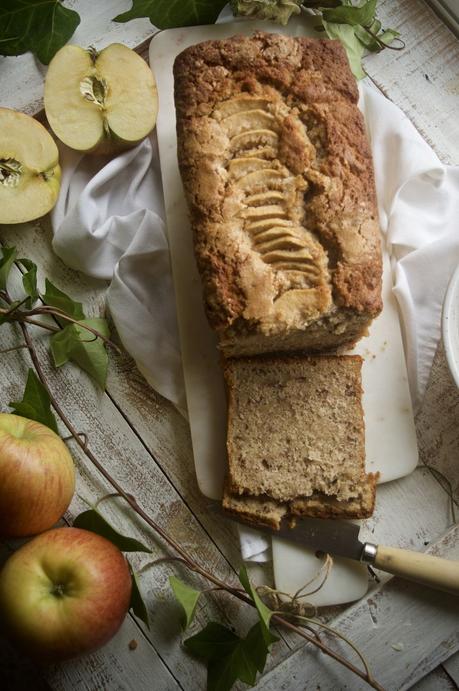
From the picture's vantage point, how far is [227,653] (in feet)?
6.95

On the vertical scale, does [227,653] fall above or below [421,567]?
below

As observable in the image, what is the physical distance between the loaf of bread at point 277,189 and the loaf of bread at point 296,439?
11cm

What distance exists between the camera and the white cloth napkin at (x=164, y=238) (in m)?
2.32

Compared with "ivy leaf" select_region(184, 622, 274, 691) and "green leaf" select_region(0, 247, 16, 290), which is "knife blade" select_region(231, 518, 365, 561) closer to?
"ivy leaf" select_region(184, 622, 274, 691)


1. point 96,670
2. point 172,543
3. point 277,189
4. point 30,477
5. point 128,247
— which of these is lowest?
point 96,670

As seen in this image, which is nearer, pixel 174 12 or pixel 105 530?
pixel 105 530

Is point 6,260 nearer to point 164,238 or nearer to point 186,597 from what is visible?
point 164,238

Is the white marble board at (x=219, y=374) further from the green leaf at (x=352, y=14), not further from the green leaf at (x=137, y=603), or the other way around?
the green leaf at (x=137, y=603)

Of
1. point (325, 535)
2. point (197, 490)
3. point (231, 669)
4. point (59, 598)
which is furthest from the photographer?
point (197, 490)

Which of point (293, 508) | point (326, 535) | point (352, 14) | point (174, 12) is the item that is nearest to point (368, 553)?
point (326, 535)

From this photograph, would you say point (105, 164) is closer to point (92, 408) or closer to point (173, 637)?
point (92, 408)

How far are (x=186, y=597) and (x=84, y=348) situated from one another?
2.54 feet

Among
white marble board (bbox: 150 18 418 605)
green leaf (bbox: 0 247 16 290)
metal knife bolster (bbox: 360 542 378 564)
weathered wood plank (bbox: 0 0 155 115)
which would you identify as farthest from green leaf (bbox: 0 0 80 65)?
metal knife bolster (bbox: 360 542 378 564)

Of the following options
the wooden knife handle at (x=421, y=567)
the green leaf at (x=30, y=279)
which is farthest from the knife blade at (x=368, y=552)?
the green leaf at (x=30, y=279)
